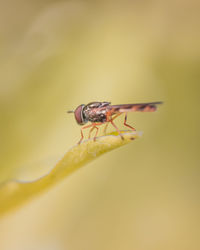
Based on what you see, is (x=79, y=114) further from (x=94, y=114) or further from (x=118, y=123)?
(x=118, y=123)

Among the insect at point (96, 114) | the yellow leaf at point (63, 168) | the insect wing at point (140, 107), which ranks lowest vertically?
the yellow leaf at point (63, 168)

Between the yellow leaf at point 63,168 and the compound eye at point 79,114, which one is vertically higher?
the compound eye at point 79,114

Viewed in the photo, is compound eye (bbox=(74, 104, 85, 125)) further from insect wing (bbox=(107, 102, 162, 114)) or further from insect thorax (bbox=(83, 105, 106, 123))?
insect wing (bbox=(107, 102, 162, 114))

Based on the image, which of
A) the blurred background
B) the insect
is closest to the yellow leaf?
the blurred background

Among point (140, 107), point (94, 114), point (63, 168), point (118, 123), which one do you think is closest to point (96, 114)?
point (94, 114)

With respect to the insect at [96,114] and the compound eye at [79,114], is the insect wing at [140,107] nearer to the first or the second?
the insect at [96,114]

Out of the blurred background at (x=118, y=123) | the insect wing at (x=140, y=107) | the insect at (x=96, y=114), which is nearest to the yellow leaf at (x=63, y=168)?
the blurred background at (x=118, y=123)
